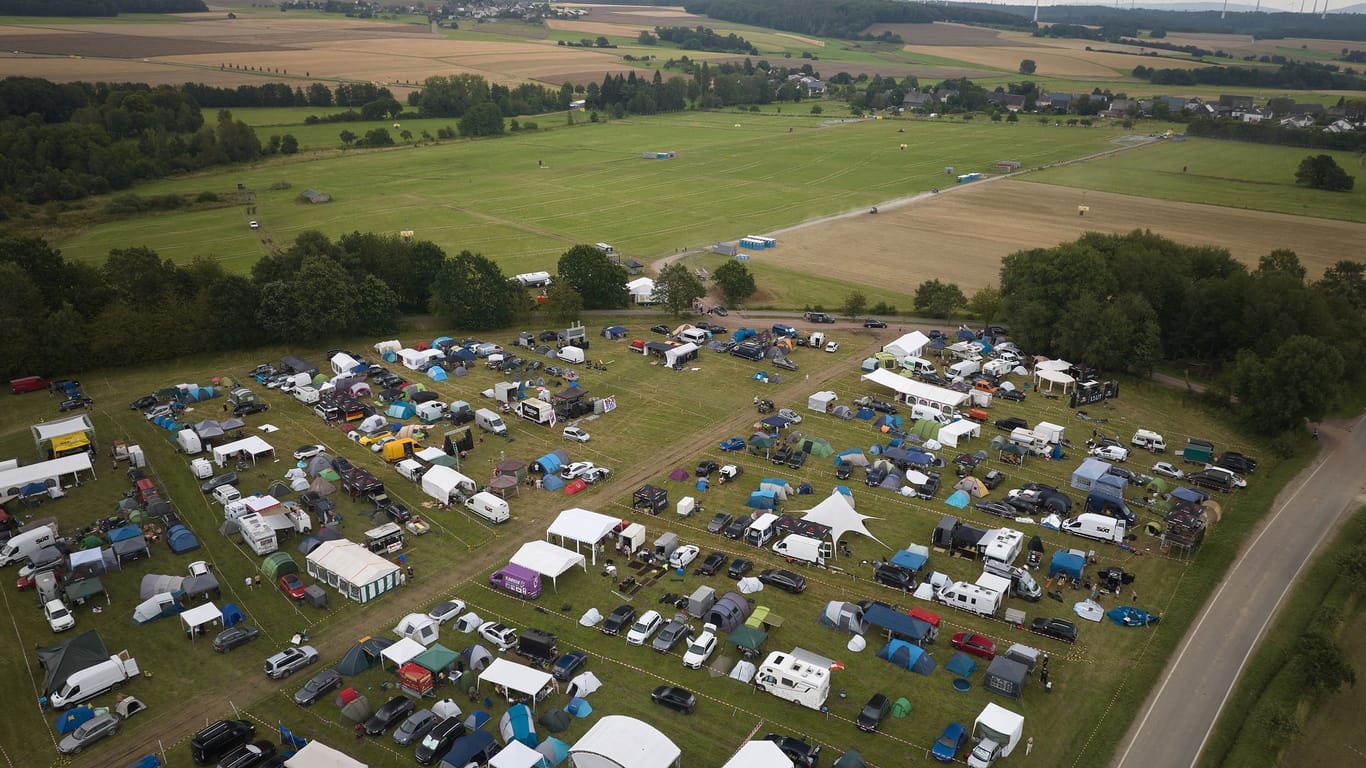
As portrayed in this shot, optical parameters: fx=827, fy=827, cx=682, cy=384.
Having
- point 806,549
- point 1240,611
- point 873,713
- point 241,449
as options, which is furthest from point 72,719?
point 1240,611

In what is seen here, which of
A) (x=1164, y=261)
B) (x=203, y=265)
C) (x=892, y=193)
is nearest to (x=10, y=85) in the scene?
(x=203, y=265)

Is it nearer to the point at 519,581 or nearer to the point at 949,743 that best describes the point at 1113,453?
the point at 949,743

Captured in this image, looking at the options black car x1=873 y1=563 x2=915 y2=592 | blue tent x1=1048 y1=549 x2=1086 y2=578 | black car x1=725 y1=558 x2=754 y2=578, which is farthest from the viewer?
black car x1=725 y1=558 x2=754 y2=578

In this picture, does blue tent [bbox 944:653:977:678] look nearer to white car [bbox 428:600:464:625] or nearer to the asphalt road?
the asphalt road

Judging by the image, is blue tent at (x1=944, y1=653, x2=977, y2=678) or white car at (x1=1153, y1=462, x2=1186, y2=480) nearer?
blue tent at (x1=944, y1=653, x2=977, y2=678)

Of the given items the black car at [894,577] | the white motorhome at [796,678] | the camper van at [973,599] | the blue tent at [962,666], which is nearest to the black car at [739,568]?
the black car at [894,577]

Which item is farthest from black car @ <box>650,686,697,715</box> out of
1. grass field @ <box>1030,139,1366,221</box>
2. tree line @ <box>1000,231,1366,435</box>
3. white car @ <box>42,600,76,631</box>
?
grass field @ <box>1030,139,1366,221</box>
